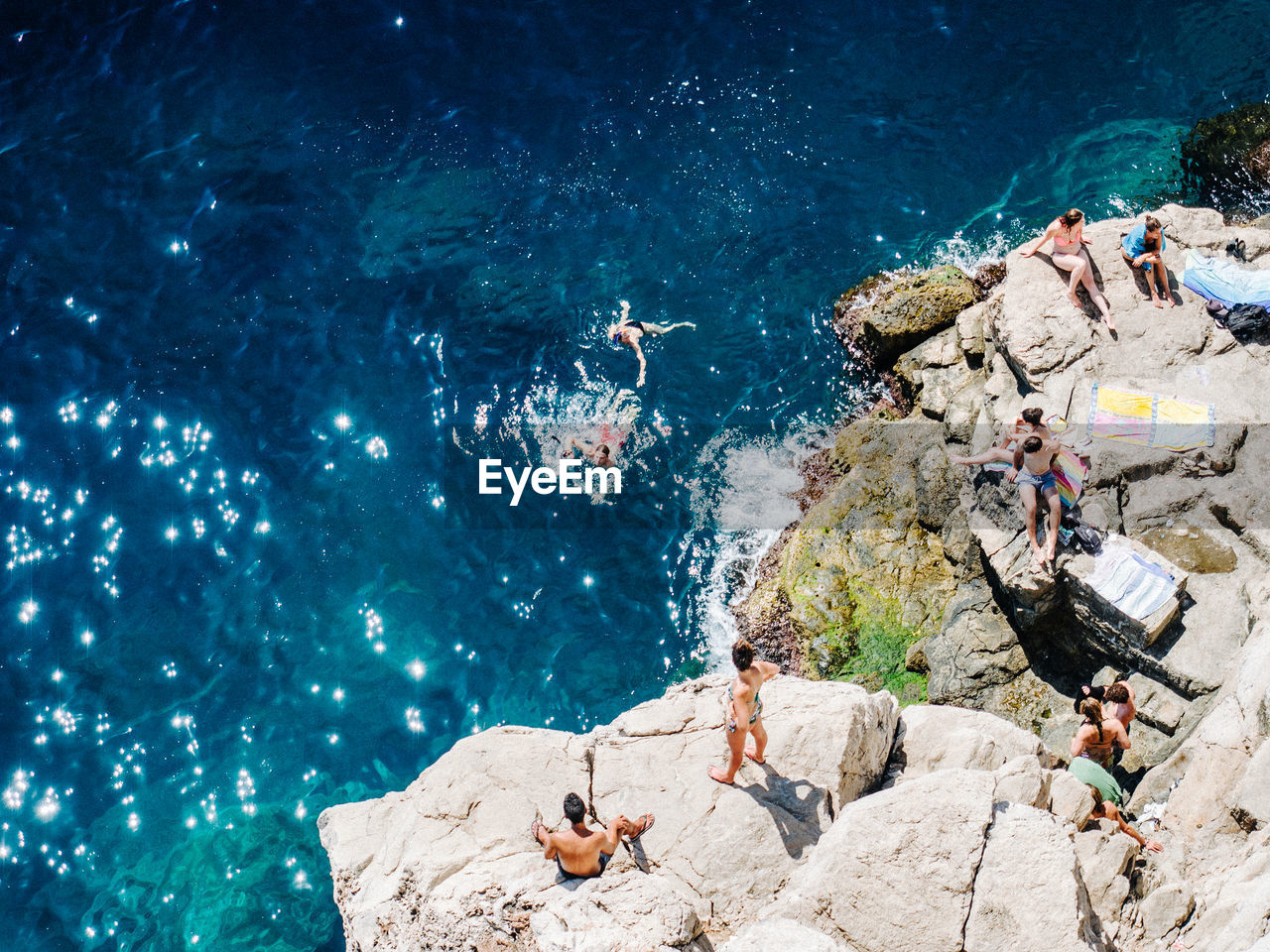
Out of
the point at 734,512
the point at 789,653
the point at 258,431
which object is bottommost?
the point at 789,653

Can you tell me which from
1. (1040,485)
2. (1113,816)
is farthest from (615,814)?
(1040,485)

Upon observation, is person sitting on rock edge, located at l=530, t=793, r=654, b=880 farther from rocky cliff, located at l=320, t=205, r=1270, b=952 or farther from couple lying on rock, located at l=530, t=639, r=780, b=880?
rocky cliff, located at l=320, t=205, r=1270, b=952

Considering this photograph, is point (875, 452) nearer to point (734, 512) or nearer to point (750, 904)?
point (734, 512)

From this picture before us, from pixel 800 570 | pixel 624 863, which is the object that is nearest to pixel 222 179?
pixel 800 570

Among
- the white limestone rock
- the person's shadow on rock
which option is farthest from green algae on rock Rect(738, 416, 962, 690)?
the person's shadow on rock

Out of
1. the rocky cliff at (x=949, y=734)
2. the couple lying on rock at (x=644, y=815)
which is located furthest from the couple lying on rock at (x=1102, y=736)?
the couple lying on rock at (x=644, y=815)

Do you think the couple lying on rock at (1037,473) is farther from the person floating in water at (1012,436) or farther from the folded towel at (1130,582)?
the folded towel at (1130,582)
